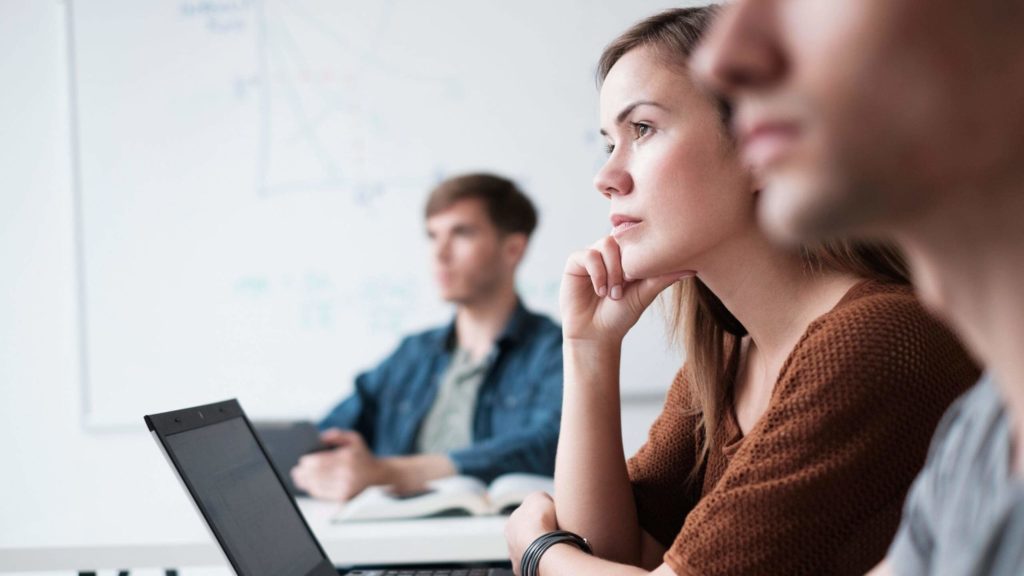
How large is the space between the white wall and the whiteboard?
0.11 metres

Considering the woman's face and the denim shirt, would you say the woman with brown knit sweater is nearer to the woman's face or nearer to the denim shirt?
the woman's face

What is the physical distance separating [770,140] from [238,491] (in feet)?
2.68

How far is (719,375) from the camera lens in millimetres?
1343

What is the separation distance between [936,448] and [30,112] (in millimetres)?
3405

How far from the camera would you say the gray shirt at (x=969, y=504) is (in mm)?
452

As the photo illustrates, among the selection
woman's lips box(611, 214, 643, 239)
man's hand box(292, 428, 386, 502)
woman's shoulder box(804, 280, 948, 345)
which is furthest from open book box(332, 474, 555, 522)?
woman's shoulder box(804, 280, 948, 345)

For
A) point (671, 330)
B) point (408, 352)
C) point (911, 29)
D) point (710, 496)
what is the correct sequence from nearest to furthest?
point (911, 29) → point (710, 496) → point (671, 330) → point (408, 352)

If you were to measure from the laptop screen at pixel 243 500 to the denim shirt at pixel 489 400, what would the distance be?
5.23ft

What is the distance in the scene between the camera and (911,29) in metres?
0.42

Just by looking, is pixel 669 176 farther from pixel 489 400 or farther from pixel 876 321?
pixel 489 400

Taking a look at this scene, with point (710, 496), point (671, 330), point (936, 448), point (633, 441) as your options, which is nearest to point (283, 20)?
point (633, 441)

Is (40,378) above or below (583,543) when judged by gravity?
below

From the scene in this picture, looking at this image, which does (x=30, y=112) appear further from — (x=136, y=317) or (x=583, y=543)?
(x=583, y=543)

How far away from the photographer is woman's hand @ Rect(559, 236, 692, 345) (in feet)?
4.34
